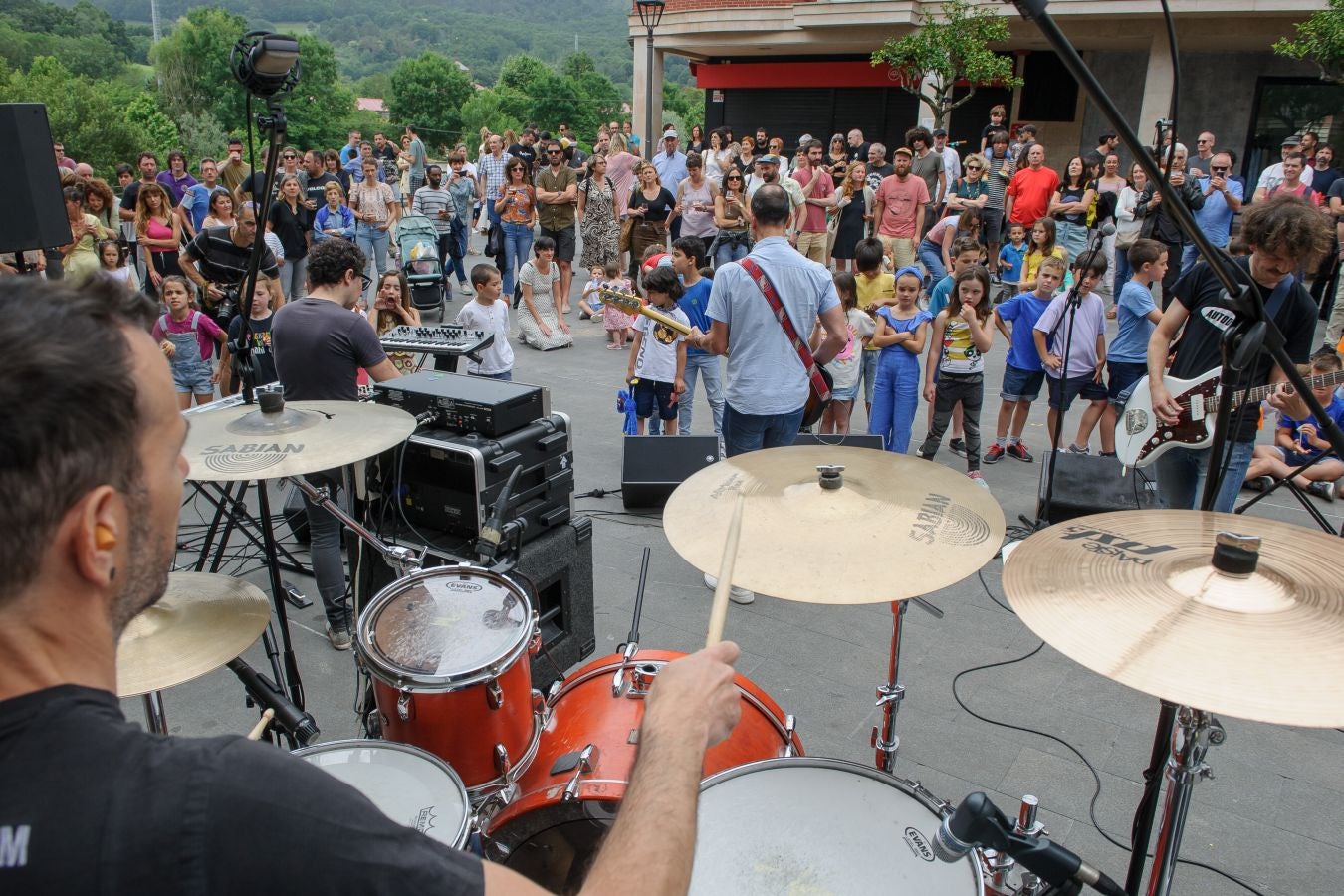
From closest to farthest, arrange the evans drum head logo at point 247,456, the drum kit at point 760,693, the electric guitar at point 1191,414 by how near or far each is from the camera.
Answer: the drum kit at point 760,693
the evans drum head logo at point 247,456
the electric guitar at point 1191,414

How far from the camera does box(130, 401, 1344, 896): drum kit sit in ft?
5.90

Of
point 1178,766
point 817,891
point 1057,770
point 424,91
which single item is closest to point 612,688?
point 817,891

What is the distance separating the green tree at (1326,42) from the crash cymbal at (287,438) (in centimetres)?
1395

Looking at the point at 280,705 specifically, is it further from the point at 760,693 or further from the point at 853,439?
the point at 853,439

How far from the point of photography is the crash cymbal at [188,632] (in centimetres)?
231

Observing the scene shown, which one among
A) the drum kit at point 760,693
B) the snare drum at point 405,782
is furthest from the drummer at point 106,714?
the snare drum at point 405,782

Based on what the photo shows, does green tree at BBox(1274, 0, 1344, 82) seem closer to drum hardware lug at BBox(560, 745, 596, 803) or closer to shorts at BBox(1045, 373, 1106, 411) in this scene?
shorts at BBox(1045, 373, 1106, 411)

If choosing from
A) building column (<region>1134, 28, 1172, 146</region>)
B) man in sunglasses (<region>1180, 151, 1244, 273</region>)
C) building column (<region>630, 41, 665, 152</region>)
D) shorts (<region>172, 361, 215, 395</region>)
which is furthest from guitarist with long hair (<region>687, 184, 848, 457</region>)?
building column (<region>630, 41, 665, 152</region>)

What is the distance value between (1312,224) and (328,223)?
34.9 ft

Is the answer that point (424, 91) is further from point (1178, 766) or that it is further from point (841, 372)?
point (1178, 766)

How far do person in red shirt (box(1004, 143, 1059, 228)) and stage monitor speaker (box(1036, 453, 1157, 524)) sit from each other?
7.13 meters

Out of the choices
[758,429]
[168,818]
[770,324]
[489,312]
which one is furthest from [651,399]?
[168,818]

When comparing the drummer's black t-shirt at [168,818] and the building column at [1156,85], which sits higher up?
the building column at [1156,85]

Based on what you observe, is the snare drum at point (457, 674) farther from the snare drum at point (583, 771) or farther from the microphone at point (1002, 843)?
the microphone at point (1002, 843)
